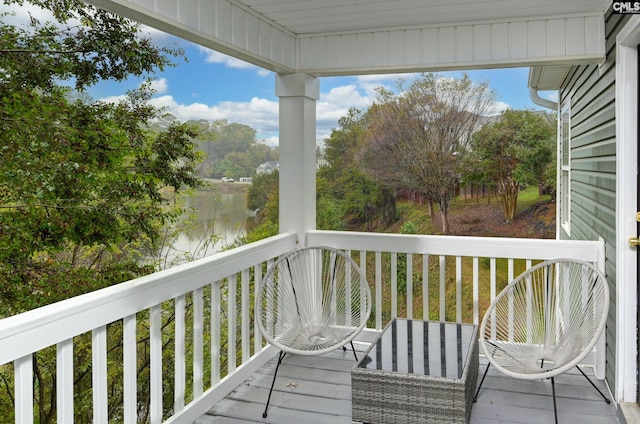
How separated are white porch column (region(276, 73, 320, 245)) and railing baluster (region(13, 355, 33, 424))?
247cm

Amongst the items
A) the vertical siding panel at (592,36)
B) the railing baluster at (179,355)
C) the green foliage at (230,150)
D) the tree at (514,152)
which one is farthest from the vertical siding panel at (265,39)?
the tree at (514,152)

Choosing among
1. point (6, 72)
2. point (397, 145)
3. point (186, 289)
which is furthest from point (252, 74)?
point (186, 289)

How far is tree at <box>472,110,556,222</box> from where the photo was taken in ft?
27.6

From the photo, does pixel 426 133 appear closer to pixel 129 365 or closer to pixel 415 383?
pixel 415 383

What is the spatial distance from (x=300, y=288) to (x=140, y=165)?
3487mm

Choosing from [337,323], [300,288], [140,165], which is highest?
[140,165]

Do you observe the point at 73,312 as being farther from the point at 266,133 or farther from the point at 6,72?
the point at 266,133

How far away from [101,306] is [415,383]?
144cm

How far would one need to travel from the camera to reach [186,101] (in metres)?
7.85

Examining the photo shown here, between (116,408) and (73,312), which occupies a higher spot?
(73,312)

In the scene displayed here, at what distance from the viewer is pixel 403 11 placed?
11.0 feet

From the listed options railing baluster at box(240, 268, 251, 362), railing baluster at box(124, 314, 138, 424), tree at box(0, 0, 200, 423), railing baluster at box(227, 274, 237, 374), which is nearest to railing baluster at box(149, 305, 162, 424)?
railing baluster at box(124, 314, 138, 424)

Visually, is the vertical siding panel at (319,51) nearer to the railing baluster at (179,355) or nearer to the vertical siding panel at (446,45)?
the vertical siding panel at (446,45)

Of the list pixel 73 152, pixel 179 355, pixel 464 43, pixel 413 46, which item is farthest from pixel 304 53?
pixel 73 152
